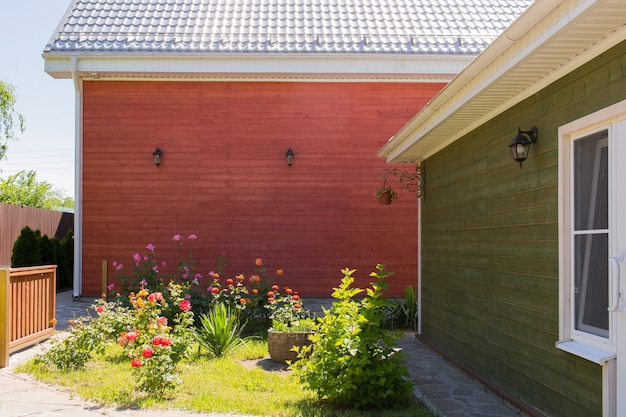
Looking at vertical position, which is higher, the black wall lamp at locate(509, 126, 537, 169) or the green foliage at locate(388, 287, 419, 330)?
the black wall lamp at locate(509, 126, 537, 169)

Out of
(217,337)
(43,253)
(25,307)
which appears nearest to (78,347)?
(25,307)

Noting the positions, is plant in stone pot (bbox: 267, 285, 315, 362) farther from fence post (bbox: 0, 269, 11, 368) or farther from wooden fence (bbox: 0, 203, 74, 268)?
wooden fence (bbox: 0, 203, 74, 268)

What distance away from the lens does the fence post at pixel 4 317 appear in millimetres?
6523

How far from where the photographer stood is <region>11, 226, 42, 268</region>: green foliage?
45.9 feet

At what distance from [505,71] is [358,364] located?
2421 millimetres

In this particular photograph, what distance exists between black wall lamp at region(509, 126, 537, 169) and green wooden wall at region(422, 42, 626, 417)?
54 mm

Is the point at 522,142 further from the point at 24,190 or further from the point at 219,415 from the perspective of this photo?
the point at 24,190

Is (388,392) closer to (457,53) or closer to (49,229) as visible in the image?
(457,53)

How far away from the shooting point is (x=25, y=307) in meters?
7.19

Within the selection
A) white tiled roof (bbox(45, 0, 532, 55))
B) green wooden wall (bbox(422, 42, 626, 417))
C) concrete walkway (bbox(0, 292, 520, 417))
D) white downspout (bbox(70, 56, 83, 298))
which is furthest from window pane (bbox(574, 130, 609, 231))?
white downspout (bbox(70, 56, 83, 298))

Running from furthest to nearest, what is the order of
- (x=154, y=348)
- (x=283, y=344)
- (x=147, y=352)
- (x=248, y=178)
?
(x=248, y=178)
(x=283, y=344)
(x=154, y=348)
(x=147, y=352)

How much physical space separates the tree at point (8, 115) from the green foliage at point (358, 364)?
61.2ft

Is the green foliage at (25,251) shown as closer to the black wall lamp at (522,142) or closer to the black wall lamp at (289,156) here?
the black wall lamp at (289,156)

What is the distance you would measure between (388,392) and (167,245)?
24.2 feet
